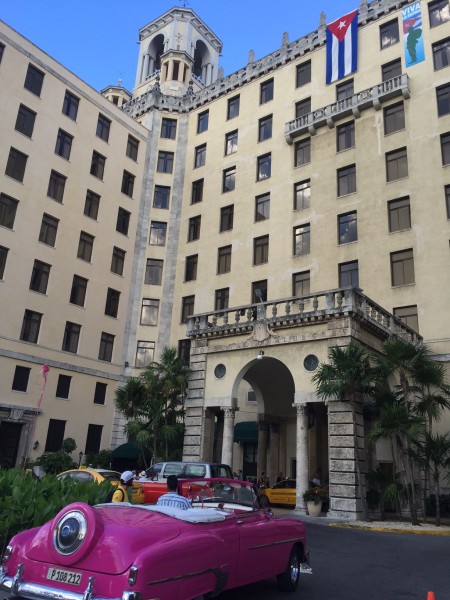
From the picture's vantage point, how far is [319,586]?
887cm

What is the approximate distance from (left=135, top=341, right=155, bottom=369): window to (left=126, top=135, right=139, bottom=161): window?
1533cm

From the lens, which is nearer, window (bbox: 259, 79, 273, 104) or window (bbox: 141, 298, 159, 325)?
window (bbox: 141, 298, 159, 325)

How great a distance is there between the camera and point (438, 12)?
103 feet

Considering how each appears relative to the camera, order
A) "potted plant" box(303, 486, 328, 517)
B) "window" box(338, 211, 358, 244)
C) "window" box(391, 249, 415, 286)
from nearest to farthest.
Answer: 1. "potted plant" box(303, 486, 328, 517)
2. "window" box(391, 249, 415, 286)
3. "window" box(338, 211, 358, 244)

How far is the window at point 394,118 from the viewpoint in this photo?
31.1 metres

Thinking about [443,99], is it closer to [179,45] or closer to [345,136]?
[345,136]

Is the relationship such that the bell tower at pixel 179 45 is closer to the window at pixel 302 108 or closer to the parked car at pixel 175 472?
the window at pixel 302 108

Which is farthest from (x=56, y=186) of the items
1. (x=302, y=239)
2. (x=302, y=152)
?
(x=302, y=239)

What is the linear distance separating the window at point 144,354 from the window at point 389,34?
84.1 feet

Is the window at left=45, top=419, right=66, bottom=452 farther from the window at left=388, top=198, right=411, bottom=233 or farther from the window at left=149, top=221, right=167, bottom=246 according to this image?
the window at left=388, top=198, right=411, bottom=233

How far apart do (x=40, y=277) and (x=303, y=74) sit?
76.2 feet

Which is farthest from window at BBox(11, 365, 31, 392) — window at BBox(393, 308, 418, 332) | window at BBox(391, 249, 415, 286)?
window at BBox(391, 249, 415, 286)

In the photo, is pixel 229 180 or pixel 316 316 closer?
pixel 316 316

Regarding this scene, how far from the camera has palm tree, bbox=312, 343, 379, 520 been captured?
19422 mm
